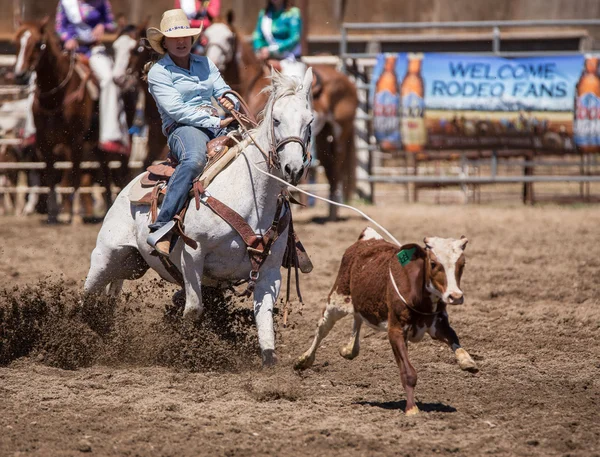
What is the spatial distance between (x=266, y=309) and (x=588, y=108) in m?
9.24

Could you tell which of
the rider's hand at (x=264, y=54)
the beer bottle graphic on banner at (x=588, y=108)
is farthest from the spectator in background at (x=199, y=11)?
the beer bottle graphic on banner at (x=588, y=108)

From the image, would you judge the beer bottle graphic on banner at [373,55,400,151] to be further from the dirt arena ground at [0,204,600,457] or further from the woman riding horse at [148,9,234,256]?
the woman riding horse at [148,9,234,256]

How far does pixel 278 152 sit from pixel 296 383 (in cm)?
124

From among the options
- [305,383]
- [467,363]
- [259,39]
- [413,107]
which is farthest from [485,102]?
[467,363]

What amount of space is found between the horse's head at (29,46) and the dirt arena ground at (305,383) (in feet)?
13.1

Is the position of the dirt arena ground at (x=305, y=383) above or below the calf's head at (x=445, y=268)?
below

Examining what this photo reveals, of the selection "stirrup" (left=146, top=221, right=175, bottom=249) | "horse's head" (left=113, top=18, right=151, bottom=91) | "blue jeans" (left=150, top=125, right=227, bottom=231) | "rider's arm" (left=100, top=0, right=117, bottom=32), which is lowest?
"stirrup" (left=146, top=221, right=175, bottom=249)

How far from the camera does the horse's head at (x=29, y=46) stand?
1198 centimetres

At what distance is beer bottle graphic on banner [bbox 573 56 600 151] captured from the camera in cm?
1342

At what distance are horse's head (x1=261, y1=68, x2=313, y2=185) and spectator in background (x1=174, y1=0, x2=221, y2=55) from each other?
6.85m

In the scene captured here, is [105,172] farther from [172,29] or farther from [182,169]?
[182,169]

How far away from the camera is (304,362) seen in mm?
5480

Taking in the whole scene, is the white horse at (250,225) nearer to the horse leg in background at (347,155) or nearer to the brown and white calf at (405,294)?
the brown and white calf at (405,294)

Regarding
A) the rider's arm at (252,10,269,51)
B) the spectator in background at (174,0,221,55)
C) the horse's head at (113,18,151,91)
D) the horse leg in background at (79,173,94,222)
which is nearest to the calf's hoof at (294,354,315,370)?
the spectator in background at (174,0,221,55)
